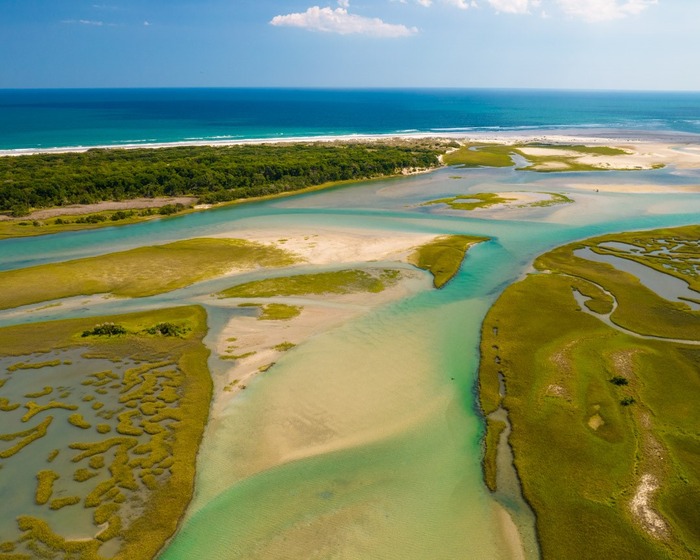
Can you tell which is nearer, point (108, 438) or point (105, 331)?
point (108, 438)

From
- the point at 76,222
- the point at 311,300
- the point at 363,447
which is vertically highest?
the point at 76,222

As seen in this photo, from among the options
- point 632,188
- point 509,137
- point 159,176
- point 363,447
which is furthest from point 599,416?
point 509,137

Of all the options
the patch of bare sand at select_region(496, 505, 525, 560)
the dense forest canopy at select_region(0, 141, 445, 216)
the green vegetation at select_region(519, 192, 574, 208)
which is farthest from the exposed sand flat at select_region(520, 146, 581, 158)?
the patch of bare sand at select_region(496, 505, 525, 560)

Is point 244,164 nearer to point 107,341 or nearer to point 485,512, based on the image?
point 107,341

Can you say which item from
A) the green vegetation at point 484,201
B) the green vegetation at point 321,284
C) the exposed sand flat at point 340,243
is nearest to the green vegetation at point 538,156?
the green vegetation at point 484,201

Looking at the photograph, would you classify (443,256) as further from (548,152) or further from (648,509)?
(548,152)

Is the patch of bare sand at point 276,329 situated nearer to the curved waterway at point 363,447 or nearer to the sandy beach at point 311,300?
the sandy beach at point 311,300

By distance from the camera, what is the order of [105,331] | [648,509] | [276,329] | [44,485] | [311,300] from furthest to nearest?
[311,300] → [276,329] → [105,331] → [44,485] → [648,509]
